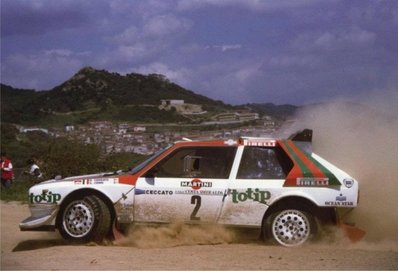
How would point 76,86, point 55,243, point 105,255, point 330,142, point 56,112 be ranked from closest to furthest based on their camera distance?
point 105,255 < point 55,243 < point 330,142 < point 56,112 < point 76,86

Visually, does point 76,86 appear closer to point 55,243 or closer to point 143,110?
point 143,110

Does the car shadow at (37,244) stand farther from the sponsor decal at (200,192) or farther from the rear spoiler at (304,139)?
the rear spoiler at (304,139)

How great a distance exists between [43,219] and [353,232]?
4.34 metres

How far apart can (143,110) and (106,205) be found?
105 ft

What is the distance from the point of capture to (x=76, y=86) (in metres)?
50.3

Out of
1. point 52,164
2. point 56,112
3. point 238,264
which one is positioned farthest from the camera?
point 56,112

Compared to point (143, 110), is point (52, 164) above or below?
below

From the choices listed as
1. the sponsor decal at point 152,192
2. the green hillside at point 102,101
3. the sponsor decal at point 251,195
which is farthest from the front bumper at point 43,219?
the green hillside at point 102,101

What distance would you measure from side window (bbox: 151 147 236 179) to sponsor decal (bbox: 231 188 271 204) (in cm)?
32

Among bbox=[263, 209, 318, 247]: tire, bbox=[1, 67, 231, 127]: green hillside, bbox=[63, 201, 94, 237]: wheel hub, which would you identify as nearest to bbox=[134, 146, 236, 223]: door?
bbox=[63, 201, 94, 237]: wheel hub

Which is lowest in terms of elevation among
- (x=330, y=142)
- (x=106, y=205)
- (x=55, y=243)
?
(x=55, y=243)

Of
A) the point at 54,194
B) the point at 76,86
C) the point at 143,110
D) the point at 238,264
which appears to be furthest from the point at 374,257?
the point at 76,86

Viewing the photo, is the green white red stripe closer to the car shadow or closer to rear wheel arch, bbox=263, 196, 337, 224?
rear wheel arch, bbox=263, 196, 337, 224

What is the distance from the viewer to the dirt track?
7.36m
